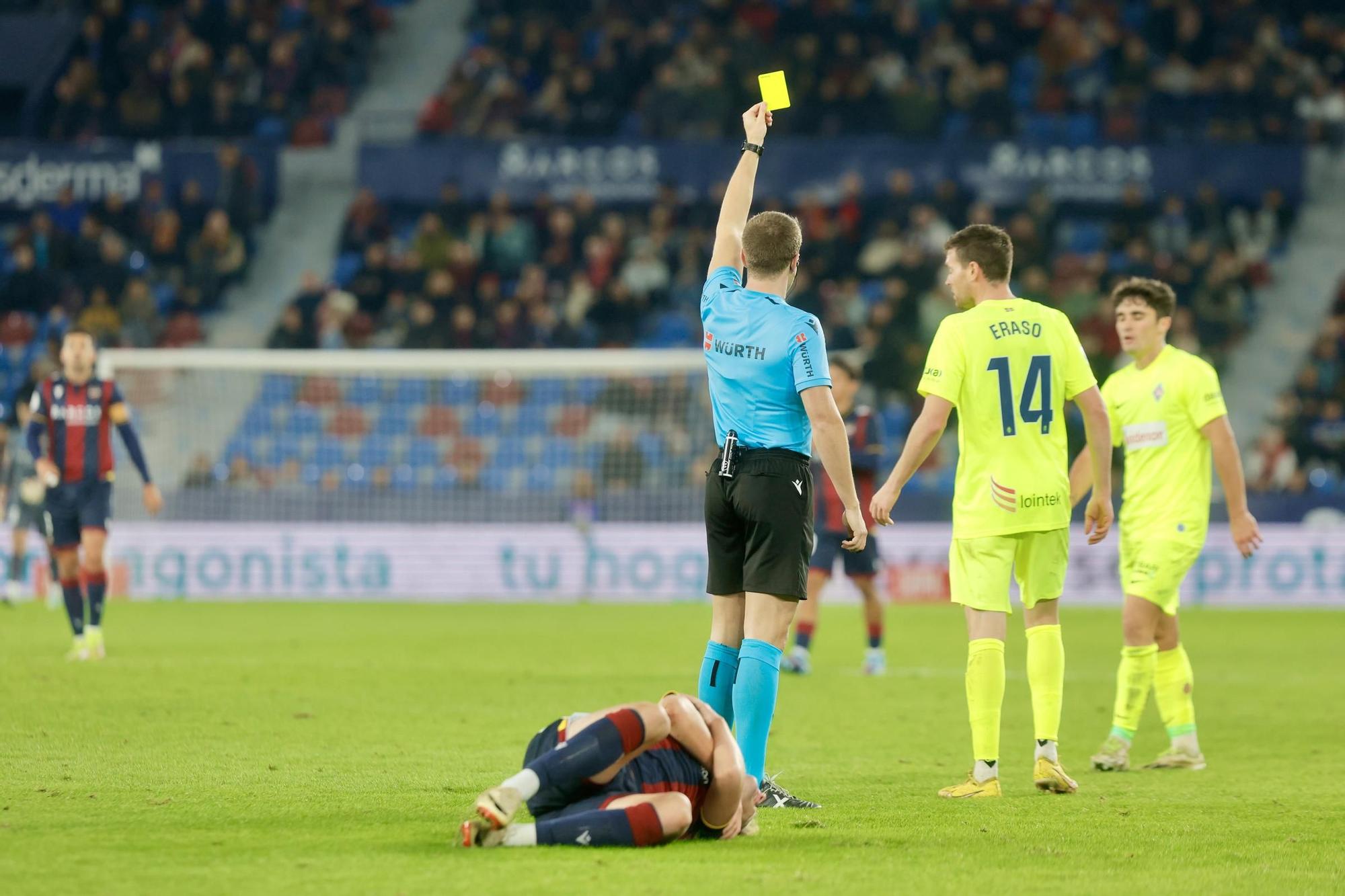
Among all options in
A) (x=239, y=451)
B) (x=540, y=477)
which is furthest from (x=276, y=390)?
(x=540, y=477)

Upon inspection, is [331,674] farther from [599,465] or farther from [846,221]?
[846,221]

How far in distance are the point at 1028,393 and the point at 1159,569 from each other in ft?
5.69

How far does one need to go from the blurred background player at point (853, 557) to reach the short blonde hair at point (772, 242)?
6.08 m

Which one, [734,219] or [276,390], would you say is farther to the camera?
[276,390]

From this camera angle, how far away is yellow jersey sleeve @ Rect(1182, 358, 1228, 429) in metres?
8.41

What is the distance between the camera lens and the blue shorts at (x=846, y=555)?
1287 cm

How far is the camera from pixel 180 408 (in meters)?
21.9

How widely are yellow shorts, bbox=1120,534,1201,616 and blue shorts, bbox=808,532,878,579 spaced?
173 inches

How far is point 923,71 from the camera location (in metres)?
26.8

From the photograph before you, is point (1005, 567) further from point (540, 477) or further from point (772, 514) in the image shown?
point (540, 477)

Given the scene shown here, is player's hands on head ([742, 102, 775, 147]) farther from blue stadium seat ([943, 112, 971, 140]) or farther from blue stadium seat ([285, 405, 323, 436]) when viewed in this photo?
blue stadium seat ([943, 112, 971, 140])

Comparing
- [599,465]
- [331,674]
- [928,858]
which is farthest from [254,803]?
[599,465]

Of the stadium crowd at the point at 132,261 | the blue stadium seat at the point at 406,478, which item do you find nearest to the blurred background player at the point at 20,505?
the stadium crowd at the point at 132,261

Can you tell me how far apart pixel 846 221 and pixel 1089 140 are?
3.99 m
